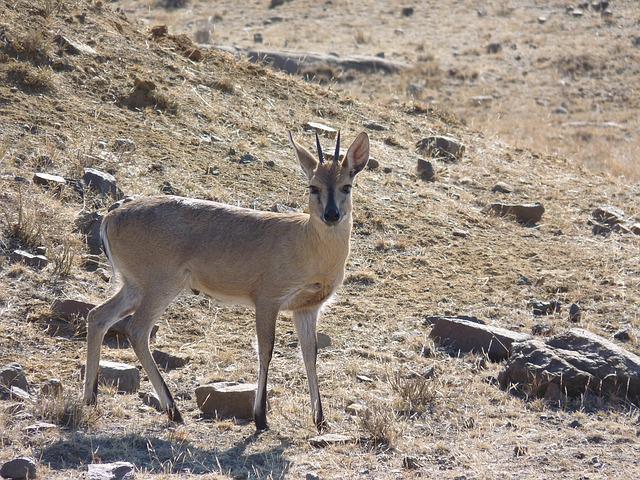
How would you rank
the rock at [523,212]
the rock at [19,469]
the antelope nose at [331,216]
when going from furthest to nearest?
the rock at [523,212]
the antelope nose at [331,216]
the rock at [19,469]

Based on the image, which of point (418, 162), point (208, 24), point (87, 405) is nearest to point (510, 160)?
point (418, 162)

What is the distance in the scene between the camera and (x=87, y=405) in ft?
28.5

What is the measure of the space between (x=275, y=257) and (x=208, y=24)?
2177 cm

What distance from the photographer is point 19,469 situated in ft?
24.1

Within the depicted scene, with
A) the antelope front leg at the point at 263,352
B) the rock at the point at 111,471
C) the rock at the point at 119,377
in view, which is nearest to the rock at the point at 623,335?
the antelope front leg at the point at 263,352

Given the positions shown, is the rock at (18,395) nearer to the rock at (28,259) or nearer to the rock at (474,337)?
the rock at (28,259)

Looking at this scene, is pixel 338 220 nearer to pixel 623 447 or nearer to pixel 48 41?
pixel 623 447

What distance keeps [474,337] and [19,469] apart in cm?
479

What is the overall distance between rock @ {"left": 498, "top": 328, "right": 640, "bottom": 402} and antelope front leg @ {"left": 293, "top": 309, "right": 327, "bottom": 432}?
179 centimetres

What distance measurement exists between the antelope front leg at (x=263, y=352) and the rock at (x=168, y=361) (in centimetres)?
128

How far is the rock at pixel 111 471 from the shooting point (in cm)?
734

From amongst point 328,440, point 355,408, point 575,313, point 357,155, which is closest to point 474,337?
point 575,313

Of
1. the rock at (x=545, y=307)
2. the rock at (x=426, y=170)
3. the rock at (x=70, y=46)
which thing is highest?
the rock at (x=70, y=46)

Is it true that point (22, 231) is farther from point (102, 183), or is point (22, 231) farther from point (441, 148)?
point (441, 148)
